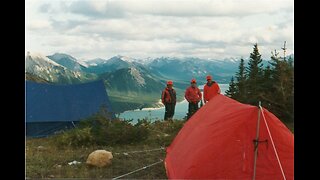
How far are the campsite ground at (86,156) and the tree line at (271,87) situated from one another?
3710 millimetres

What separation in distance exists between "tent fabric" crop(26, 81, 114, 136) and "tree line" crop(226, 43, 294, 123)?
4914mm

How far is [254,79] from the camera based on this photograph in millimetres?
15781

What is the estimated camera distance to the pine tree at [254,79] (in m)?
14.9

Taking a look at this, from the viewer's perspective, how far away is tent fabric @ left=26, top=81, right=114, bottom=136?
52.5ft

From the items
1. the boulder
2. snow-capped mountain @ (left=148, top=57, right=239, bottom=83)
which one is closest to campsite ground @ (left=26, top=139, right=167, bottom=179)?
the boulder

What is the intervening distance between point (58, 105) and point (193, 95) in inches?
198

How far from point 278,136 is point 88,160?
4.14 meters

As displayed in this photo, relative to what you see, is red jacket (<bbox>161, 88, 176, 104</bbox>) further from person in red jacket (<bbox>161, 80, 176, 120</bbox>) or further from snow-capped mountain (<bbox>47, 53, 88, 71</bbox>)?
snow-capped mountain (<bbox>47, 53, 88, 71</bbox>)

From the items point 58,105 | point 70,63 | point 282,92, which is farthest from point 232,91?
point 70,63

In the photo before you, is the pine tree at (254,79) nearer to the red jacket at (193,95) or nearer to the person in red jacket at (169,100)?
the red jacket at (193,95)

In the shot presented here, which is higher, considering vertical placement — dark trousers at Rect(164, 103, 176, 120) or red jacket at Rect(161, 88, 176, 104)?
red jacket at Rect(161, 88, 176, 104)
